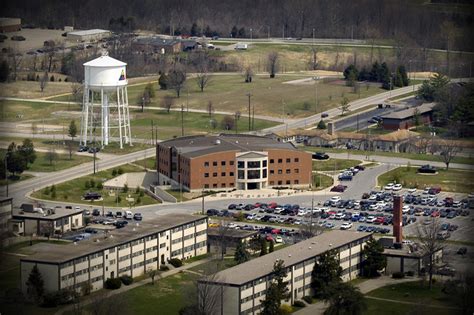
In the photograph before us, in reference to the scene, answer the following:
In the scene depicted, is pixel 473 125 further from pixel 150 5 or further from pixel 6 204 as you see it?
pixel 150 5

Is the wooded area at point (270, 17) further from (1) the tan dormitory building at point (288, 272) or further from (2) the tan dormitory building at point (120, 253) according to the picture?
(1) the tan dormitory building at point (288, 272)

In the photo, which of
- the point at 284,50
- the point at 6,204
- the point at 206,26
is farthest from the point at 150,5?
the point at 6,204

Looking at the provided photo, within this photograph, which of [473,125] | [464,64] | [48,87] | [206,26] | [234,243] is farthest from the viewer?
[206,26]

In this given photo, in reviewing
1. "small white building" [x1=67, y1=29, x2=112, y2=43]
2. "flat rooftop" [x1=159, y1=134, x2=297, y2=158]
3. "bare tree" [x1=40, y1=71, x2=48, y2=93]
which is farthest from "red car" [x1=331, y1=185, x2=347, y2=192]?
"small white building" [x1=67, y1=29, x2=112, y2=43]

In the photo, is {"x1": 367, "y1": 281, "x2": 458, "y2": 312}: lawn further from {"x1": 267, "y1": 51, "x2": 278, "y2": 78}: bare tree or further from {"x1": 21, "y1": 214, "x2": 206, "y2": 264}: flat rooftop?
{"x1": 267, "y1": 51, "x2": 278, "y2": 78}: bare tree

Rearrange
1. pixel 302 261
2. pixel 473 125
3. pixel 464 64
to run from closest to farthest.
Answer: pixel 302 261
pixel 473 125
pixel 464 64

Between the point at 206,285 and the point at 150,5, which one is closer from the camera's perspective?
the point at 206,285
